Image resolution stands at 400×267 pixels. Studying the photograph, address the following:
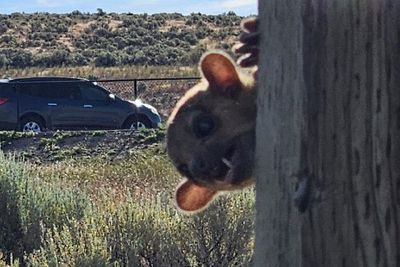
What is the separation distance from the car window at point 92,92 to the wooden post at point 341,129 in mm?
27718

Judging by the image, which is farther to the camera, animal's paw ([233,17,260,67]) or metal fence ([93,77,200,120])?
metal fence ([93,77,200,120])

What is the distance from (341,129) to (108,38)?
69347 millimetres

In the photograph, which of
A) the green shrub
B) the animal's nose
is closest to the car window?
the green shrub

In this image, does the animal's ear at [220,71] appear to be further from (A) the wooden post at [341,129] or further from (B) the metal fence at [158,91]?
(B) the metal fence at [158,91]

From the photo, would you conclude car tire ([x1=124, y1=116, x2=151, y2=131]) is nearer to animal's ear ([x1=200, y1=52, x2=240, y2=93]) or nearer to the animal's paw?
animal's ear ([x1=200, y1=52, x2=240, y2=93])

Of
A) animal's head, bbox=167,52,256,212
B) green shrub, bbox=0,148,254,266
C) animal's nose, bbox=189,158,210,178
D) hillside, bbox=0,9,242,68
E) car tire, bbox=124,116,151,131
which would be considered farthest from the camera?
hillside, bbox=0,9,242,68

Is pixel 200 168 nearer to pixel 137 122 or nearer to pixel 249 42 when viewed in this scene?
pixel 249 42

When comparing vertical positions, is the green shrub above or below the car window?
below

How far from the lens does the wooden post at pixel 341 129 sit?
214cm

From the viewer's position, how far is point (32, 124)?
29359 millimetres

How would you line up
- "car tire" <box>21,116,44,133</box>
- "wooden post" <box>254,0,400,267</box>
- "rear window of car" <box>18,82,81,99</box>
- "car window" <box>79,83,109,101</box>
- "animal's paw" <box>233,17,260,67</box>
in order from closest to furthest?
"wooden post" <box>254,0,400,267</box> → "animal's paw" <box>233,17,260,67</box> → "car tire" <box>21,116,44,133</box> → "car window" <box>79,83,109,101</box> → "rear window of car" <box>18,82,81,99</box>

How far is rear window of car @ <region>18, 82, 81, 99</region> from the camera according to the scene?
30.0 metres

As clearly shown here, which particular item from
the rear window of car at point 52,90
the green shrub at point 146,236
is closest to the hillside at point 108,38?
the rear window of car at point 52,90

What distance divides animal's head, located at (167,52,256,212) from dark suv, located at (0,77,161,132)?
26.2 metres
